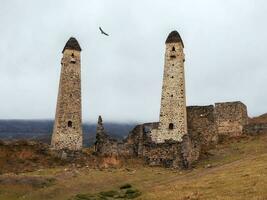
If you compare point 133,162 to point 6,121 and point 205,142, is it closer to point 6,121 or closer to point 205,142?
point 205,142

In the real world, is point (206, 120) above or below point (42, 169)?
above

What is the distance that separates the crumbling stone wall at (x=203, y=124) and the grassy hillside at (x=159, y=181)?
267 inches

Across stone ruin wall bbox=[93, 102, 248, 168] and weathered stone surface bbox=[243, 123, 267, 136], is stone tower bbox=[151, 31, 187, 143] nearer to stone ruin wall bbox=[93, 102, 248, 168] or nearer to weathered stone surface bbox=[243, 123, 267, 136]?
stone ruin wall bbox=[93, 102, 248, 168]

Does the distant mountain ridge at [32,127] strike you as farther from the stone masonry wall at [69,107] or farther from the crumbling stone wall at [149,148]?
the crumbling stone wall at [149,148]

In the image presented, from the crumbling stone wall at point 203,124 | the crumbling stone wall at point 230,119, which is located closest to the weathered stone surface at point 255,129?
the crumbling stone wall at point 230,119

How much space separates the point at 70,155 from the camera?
155ft

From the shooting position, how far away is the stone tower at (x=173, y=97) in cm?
5006

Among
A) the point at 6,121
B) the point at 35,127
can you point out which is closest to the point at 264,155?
the point at 35,127

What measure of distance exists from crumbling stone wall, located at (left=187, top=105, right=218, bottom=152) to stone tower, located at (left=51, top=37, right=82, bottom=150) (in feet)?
37.2

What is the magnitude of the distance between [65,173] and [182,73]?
17.5m

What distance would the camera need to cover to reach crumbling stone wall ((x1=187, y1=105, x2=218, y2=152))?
2084 inches

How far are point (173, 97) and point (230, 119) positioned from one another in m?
8.10

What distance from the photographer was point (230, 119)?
55.2 m

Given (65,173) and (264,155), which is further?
(264,155)
